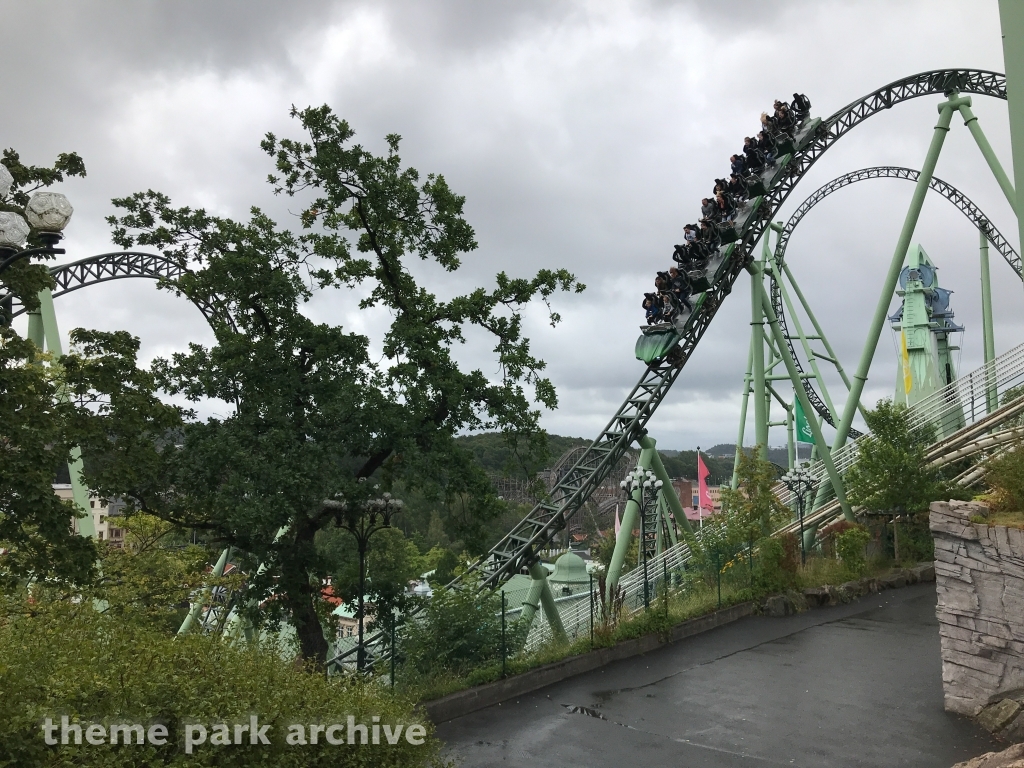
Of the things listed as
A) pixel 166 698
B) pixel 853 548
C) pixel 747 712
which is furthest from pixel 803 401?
pixel 166 698

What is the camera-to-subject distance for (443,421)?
1220 centimetres

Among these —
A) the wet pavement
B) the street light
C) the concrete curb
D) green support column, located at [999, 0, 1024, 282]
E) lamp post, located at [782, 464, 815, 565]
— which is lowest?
the wet pavement

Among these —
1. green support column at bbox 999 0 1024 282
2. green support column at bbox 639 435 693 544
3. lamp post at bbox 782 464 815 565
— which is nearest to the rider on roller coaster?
green support column at bbox 639 435 693 544

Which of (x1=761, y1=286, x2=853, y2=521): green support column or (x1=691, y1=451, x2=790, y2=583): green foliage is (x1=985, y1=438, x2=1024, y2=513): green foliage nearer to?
(x1=691, y1=451, x2=790, y2=583): green foliage

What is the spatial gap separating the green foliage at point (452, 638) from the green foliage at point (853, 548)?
8671 millimetres

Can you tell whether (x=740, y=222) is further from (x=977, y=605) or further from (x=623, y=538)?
(x=977, y=605)

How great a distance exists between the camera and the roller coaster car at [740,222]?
58.2ft

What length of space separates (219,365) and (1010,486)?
9.83 m

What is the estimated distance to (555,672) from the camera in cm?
1118

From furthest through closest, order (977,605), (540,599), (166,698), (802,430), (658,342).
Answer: (802,430)
(658,342)
(540,599)
(977,605)
(166,698)

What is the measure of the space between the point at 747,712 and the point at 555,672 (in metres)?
2.66

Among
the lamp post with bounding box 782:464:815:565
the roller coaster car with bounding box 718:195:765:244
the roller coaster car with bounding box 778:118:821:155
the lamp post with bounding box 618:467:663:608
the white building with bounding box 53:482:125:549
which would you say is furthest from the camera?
the roller coaster car with bounding box 778:118:821:155

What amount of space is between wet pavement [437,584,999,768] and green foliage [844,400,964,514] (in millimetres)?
5154

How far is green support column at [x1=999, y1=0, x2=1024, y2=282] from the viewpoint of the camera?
4801 millimetres
